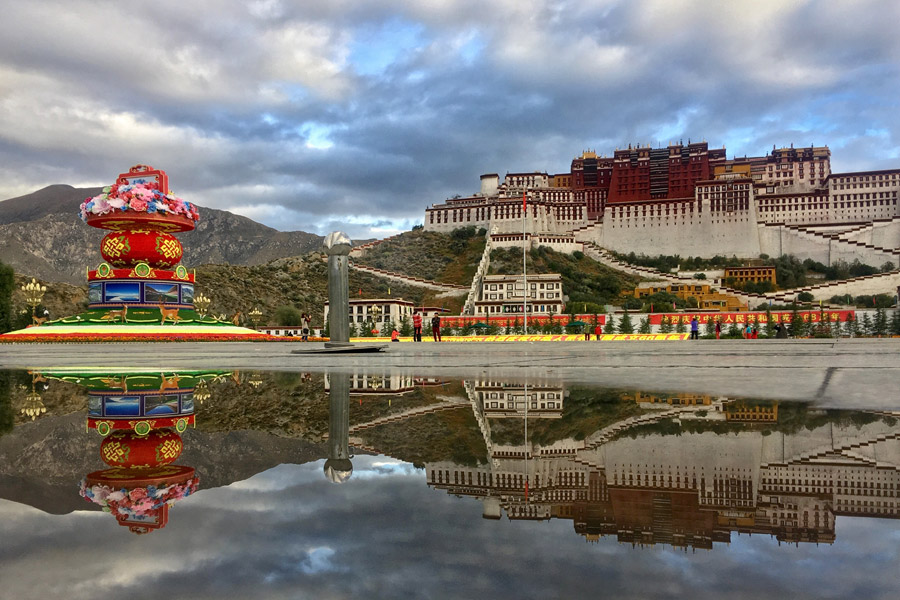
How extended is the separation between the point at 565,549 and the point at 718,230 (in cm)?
8943

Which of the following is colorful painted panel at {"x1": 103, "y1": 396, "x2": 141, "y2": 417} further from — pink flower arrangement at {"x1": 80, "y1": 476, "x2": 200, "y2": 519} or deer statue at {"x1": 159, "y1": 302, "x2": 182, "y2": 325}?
deer statue at {"x1": 159, "y1": 302, "x2": 182, "y2": 325}

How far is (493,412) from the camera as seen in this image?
15.2 ft

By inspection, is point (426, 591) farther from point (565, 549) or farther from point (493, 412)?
point (493, 412)

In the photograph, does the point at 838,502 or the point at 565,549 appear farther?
the point at 838,502

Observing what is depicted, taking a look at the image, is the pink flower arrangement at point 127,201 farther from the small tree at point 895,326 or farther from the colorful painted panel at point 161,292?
the small tree at point 895,326

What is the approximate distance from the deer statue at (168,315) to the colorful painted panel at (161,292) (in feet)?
1.50

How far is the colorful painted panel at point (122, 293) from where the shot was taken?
1403 inches

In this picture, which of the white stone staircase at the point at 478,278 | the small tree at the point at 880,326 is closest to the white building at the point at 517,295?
the white stone staircase at the point at 478,278

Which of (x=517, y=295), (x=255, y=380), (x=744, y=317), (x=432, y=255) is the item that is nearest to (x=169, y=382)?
(x=255, y=380)

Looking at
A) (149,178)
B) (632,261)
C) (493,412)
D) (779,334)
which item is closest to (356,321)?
(149,178)

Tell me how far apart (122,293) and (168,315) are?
274cm

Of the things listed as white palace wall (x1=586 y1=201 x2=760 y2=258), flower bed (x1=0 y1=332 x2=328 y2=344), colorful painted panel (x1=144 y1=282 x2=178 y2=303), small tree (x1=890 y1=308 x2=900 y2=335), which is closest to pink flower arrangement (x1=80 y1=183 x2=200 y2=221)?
colorful painted panel (x1=144 y1=282 x2=178 y2=303)

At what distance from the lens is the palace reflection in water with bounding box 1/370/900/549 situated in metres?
2.07

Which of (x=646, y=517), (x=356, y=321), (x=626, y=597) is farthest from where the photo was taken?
(x=356, y=321)
